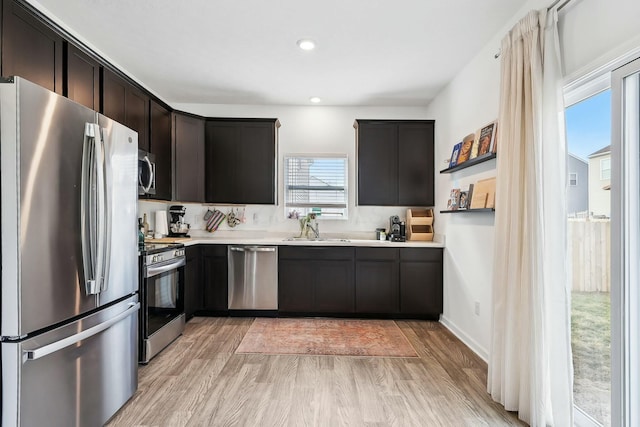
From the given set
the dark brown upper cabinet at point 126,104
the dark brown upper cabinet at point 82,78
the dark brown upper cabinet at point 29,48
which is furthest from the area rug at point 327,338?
the dark brown upper cabinet at point 29,48

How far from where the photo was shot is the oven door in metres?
2.83

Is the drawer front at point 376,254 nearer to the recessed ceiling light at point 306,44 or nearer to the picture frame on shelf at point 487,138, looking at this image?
the picture frame on shelf at point 487,138

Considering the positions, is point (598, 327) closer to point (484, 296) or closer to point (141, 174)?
point (484, 296)

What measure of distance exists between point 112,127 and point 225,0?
3.75ft

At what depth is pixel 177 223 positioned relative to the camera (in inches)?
173

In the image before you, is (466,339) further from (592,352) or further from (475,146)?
(475,146)

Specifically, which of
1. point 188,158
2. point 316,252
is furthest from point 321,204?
point 188,158

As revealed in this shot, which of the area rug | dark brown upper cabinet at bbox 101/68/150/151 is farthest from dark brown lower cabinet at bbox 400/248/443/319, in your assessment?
dark brown upper cabinet at bbox 101/68/150/151

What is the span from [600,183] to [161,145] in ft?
12.5

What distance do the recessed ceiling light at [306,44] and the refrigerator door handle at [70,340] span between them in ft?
7.87

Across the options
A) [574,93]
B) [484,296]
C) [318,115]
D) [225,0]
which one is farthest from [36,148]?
[318,115]

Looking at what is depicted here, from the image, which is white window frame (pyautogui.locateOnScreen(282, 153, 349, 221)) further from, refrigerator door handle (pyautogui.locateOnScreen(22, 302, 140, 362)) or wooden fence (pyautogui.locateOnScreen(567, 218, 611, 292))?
wooden fence (pyautogui.locateOnScreen(567, 218, 611, 292))

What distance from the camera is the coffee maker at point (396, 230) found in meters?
4.25

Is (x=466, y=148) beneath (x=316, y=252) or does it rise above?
above
